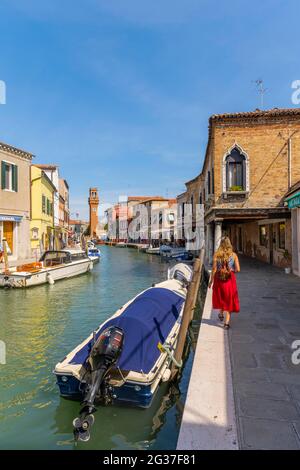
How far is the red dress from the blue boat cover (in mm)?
1010

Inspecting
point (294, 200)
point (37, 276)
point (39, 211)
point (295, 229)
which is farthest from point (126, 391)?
point (39, 211)

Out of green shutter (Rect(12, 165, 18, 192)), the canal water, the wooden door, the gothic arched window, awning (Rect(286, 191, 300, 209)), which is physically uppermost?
green shutter (Rect(12, 165, 18, 192))

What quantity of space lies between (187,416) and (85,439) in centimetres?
132

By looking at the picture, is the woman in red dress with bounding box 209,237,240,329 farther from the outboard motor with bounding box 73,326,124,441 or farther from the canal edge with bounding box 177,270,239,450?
the outboard motor with bounding box 73,326,124,441

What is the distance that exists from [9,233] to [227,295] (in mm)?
18405

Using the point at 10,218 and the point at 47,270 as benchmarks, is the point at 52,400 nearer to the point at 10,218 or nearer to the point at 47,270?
the point at 47,270

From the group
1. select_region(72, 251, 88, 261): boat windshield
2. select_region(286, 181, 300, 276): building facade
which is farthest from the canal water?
select_region(72, 251, 88, 261): boat windshield

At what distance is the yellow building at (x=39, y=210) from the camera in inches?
914

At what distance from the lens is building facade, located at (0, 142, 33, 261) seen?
19.7 m

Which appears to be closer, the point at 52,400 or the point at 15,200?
the point at 52,400

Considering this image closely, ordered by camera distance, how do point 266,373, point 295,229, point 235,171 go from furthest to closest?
point 235,171 → point 295,229 → point 266,373

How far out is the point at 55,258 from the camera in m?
17.5

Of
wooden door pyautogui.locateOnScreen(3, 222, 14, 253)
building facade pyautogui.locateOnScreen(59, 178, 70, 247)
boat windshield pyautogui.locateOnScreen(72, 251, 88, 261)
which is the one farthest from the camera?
building facade pyautogui.locateOnScreen(59, 178, 70, 247)

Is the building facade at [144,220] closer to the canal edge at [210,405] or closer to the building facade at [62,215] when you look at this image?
the building facade at [62,215]
